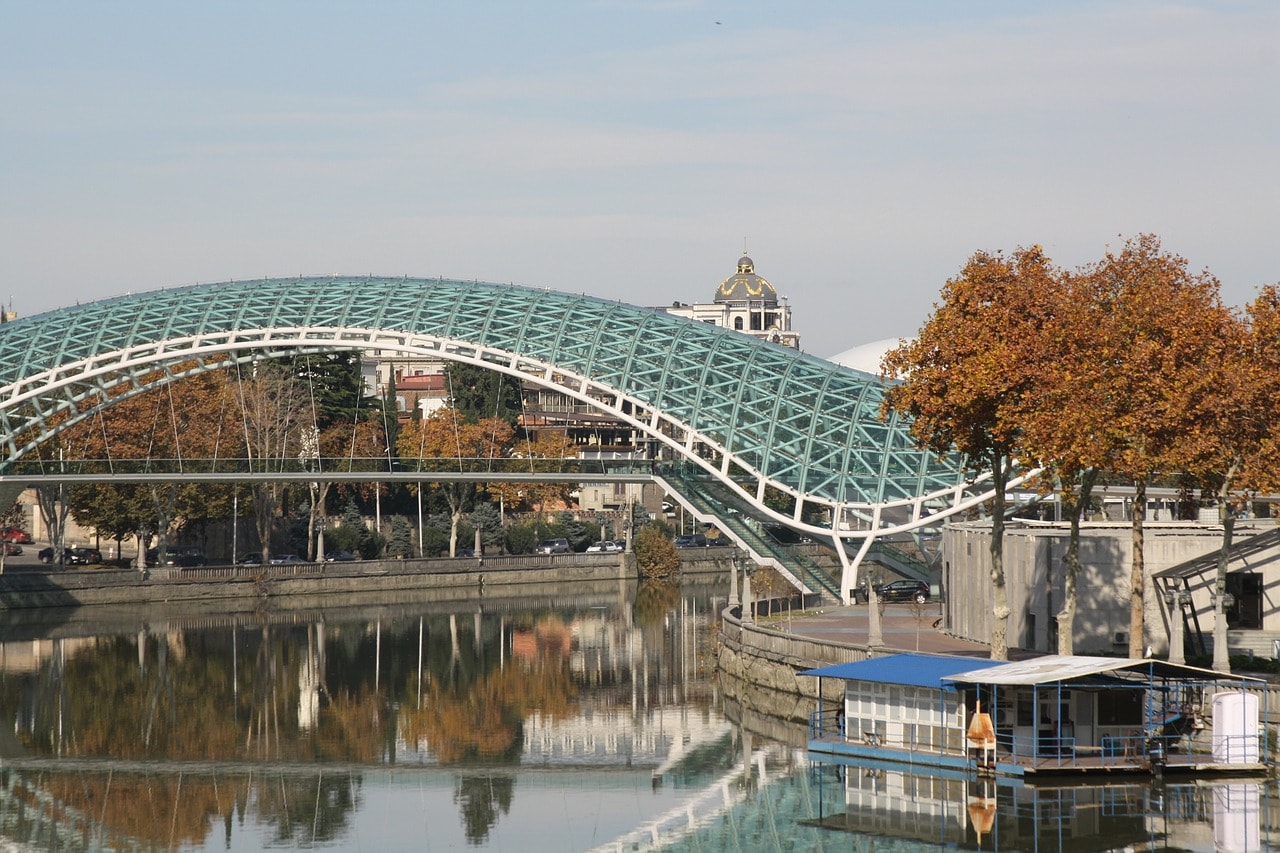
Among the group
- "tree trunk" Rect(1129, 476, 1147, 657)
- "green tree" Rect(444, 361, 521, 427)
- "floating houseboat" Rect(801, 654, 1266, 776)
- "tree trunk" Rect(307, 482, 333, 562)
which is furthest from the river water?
"green tree" Rect(444, 361, 521, 427)

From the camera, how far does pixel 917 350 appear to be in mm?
42375

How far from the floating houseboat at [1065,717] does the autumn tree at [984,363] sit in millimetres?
4522

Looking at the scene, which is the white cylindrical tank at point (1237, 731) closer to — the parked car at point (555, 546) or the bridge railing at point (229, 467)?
the bridge railing at point (229, 467)

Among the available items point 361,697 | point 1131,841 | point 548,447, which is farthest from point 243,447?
point 1131,841

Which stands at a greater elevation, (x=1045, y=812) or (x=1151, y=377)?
(x=1151, y=377)

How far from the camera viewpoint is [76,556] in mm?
94500

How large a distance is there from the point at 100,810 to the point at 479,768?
8.88m

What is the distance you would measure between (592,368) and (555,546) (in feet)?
120

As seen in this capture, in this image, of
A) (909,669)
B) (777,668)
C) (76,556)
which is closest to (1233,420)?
(909,669)

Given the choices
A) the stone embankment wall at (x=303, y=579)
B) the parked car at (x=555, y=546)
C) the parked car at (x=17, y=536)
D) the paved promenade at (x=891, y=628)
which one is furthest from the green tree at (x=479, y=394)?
the paved promenade at (x=891, y=628)

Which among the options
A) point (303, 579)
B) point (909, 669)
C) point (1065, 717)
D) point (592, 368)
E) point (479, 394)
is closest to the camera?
point (1065, 717)

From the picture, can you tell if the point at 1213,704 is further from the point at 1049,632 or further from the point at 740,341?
the point at 740,341

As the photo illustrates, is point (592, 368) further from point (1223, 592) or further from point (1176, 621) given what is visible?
point (1223, 592)

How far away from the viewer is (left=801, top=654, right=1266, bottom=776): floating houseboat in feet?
116
